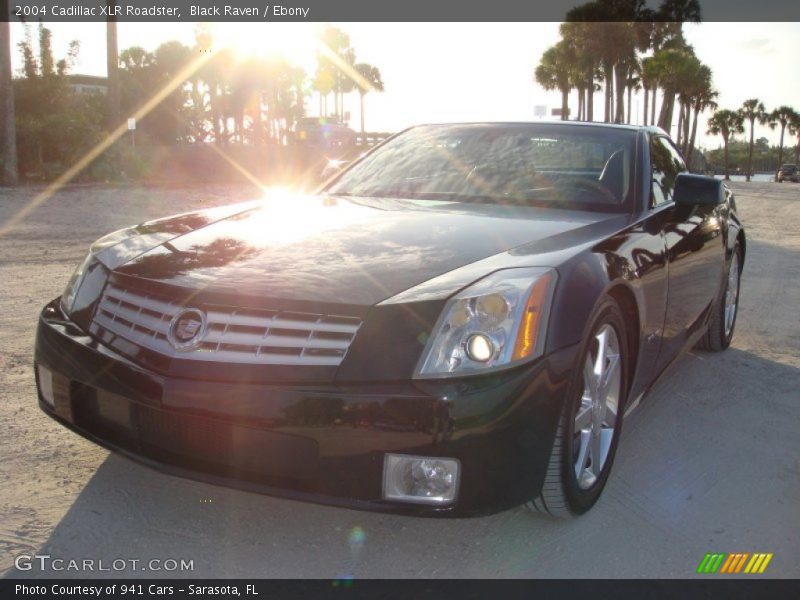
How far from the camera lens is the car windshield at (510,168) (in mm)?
3732

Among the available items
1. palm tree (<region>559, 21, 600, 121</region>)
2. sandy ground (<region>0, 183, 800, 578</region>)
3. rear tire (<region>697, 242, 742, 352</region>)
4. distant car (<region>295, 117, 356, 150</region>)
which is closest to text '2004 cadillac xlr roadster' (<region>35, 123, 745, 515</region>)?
sandy ground (<region>0, 183, 800, 578</region>)

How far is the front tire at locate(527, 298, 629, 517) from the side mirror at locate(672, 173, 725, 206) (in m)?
1.02

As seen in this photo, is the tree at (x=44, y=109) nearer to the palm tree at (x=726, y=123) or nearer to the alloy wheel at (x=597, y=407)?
the alloy wheel at (x=597, y=407)

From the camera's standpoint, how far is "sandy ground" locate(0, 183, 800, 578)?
2521 millimetres

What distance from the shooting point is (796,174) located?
75.4 metres

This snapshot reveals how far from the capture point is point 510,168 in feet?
12.9

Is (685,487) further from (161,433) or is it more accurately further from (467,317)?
(161,433)

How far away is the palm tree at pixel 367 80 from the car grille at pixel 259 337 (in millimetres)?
80019

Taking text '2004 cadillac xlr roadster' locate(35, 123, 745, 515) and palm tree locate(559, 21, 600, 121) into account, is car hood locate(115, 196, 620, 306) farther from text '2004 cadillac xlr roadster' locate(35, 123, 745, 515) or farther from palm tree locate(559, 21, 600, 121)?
palm tree locate(559, 21, 600, 121)

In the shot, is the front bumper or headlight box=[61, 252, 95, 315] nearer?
the front bumper

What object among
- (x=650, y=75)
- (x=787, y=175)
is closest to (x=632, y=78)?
(x=650, y=75)

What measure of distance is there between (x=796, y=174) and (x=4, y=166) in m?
72.8

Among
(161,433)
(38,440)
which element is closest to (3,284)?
(38,440)
